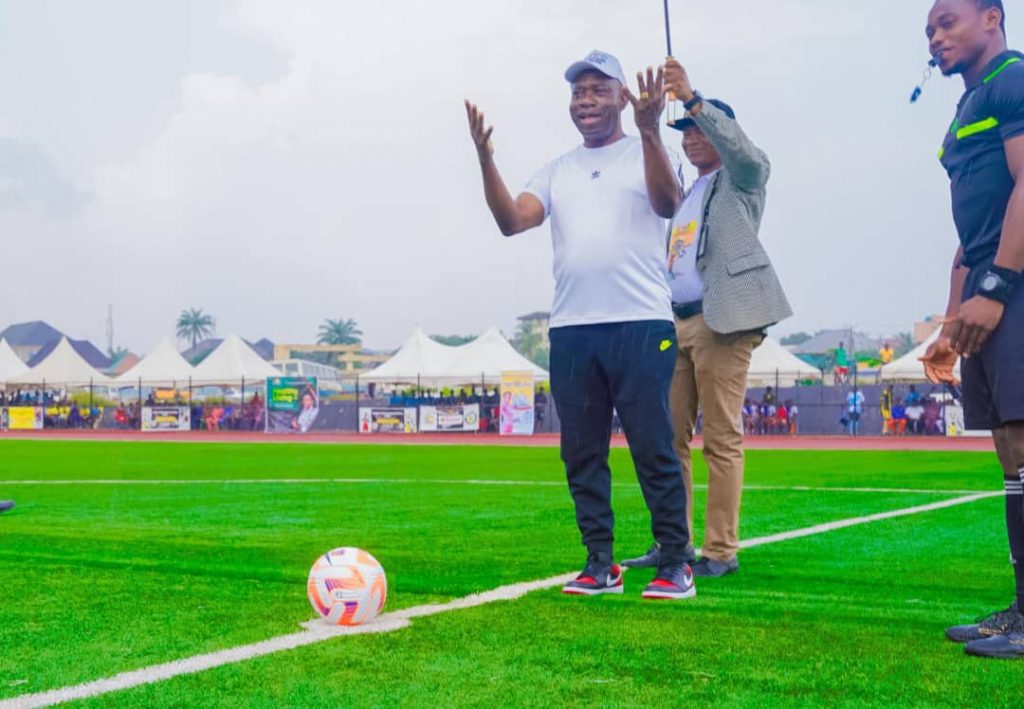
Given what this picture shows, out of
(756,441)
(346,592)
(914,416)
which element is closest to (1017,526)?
(346,592)

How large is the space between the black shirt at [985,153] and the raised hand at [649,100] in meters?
1.05

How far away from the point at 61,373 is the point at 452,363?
19438 mm

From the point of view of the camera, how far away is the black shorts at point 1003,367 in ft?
11.2

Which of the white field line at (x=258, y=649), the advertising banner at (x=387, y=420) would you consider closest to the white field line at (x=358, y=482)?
the white field line at (x=258, y=649)

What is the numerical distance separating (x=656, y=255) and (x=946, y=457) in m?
15.6

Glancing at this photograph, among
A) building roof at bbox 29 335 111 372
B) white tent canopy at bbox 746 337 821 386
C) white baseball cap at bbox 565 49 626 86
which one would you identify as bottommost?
white baseball cap at bbox 565 49 626 86

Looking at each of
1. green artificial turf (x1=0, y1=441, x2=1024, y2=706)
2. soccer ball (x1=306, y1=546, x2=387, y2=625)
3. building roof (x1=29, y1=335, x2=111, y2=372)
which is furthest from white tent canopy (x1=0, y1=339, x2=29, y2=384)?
building roof (x1=29, y1=335, x2=111, y2=372)

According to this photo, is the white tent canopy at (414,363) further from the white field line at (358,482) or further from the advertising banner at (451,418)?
the white field line at (358,482)

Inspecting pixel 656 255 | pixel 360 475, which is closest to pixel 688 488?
pixel 656 255

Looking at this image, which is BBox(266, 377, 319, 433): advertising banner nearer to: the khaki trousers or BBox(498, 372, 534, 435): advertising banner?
BBox(498, 372, 534, 435): advertising banner

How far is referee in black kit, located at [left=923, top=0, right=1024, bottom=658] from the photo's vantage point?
3.41 meters

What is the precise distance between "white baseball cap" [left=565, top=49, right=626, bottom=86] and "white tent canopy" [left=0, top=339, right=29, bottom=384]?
50.1 metres

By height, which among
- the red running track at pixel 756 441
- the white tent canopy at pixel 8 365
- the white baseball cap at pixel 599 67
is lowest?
the red running track at pixel 756 441

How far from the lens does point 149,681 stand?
306 centimetres
